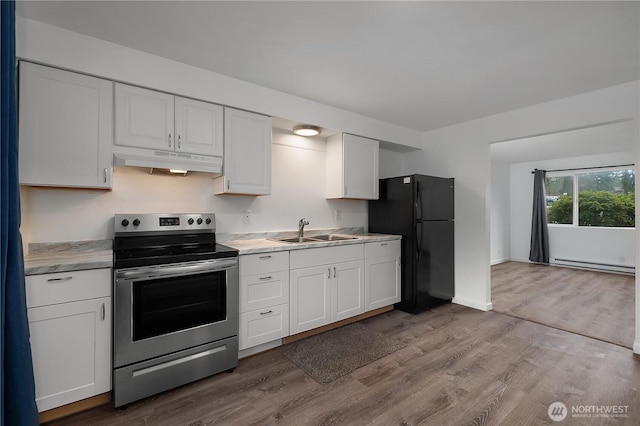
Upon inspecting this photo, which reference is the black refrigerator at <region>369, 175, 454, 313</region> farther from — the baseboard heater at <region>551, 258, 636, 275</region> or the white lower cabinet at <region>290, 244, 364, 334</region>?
the baseboard heater at <region>551, 258, 636, 275</region>

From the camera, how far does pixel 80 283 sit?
175 centimetres

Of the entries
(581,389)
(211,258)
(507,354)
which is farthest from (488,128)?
(211,258)

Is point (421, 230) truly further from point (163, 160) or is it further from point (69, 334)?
point (69, 334)

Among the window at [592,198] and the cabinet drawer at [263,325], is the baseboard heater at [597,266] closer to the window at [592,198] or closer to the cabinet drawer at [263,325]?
the window at [592,198]

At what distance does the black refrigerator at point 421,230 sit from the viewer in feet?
11.5

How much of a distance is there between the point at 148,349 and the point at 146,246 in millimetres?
788

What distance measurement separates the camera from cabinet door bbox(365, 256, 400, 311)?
10.9ft

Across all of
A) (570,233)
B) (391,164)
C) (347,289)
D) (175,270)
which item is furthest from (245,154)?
(570,233)

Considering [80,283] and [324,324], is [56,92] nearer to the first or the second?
[80,283]

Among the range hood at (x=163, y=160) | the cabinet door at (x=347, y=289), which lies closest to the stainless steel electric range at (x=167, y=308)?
the range hood at (x=163, y=160)

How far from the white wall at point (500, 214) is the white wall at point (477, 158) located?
3286 millimetres

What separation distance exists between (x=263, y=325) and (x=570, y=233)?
7.14 metres

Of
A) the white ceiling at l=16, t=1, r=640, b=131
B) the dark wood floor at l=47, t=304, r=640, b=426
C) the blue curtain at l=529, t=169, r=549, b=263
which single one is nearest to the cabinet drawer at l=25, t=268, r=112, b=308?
the dark wood floor at l=47, t=304, r=640, b=426

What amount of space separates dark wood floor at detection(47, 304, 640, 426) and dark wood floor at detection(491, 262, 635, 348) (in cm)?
49
